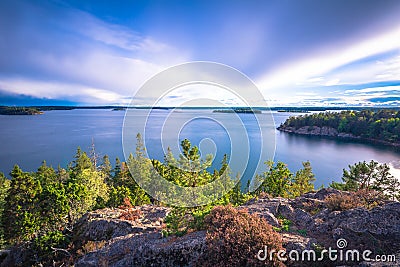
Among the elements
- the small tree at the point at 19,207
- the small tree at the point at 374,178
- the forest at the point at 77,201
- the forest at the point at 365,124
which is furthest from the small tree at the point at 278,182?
the forest at the point at 365,124

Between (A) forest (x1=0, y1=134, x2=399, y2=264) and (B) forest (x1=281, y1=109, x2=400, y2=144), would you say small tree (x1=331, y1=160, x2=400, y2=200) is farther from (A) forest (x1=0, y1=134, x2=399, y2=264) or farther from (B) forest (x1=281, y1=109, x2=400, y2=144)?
(B) forest (x1=281, y1=109, x2=400, y2=144)

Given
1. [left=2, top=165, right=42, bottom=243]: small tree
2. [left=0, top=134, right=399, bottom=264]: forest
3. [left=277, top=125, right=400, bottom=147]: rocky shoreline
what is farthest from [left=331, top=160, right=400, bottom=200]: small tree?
[left=277, top=125, right=400, bottom=147]: rocky shoreline

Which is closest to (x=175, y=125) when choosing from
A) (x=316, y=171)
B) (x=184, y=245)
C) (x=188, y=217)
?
(x=188, y=217)

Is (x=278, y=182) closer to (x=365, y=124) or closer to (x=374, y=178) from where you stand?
(x=374, y=178)

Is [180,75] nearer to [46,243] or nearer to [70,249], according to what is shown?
[70,249]

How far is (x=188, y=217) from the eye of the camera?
9.82 m

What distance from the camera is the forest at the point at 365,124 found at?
268ft

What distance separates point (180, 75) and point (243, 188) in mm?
37504

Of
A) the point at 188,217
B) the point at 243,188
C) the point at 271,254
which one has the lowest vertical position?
the point at 243,188

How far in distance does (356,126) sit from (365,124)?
3487 mm

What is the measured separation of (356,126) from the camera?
94.6 m
